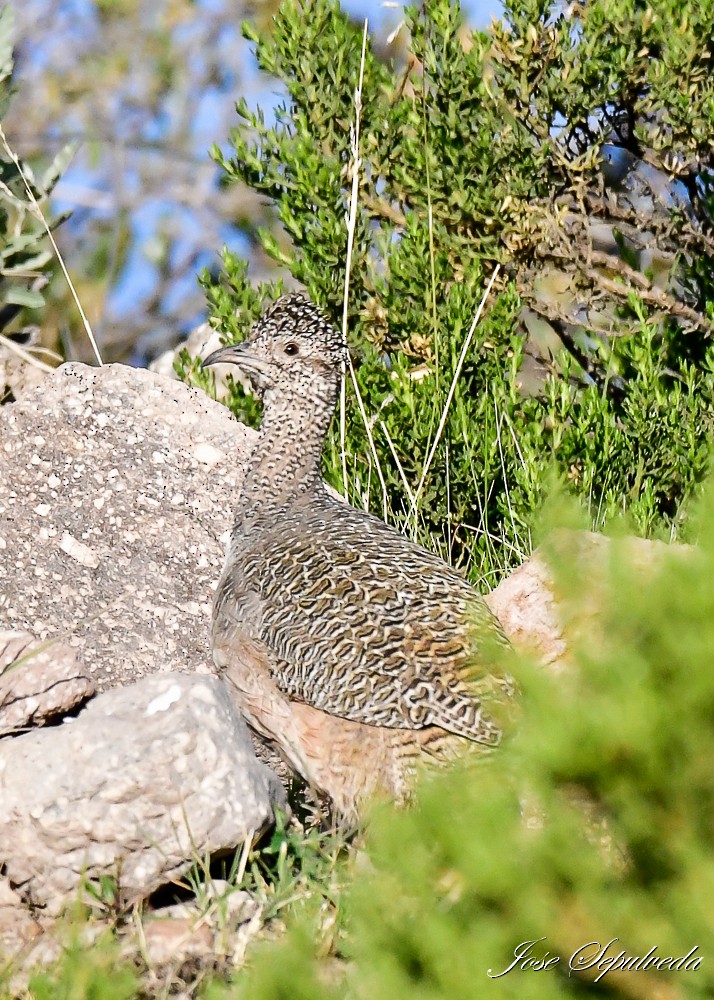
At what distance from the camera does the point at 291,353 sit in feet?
18.7

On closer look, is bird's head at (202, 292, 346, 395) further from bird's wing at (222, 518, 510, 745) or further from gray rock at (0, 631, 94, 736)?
gray rock at (0, 631, 94, 736)

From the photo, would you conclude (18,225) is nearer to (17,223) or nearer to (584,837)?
(17,223)

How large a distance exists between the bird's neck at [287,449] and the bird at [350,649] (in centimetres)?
9

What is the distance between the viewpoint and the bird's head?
5684mm

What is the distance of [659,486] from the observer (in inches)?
269

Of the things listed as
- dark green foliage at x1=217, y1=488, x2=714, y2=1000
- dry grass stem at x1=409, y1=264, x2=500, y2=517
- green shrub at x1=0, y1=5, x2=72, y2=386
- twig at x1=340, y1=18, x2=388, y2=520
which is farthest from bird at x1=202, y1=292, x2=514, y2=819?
green shrub at x1=0, y1=5, x2=72, y2=386

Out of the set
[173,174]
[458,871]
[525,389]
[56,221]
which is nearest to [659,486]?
[525,389]

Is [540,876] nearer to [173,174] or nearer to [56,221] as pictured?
[56,221]

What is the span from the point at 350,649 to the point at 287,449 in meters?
1.53

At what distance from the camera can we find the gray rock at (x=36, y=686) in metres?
4.16

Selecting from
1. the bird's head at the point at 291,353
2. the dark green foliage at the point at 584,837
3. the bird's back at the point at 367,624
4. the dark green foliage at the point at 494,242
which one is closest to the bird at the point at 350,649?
the bird's back at the point at 367,624

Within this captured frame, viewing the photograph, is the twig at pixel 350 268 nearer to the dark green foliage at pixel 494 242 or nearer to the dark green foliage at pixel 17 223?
the dark green foliage at pixel 494 242

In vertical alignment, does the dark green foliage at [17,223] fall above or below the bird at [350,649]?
above

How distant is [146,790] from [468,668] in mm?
1093
